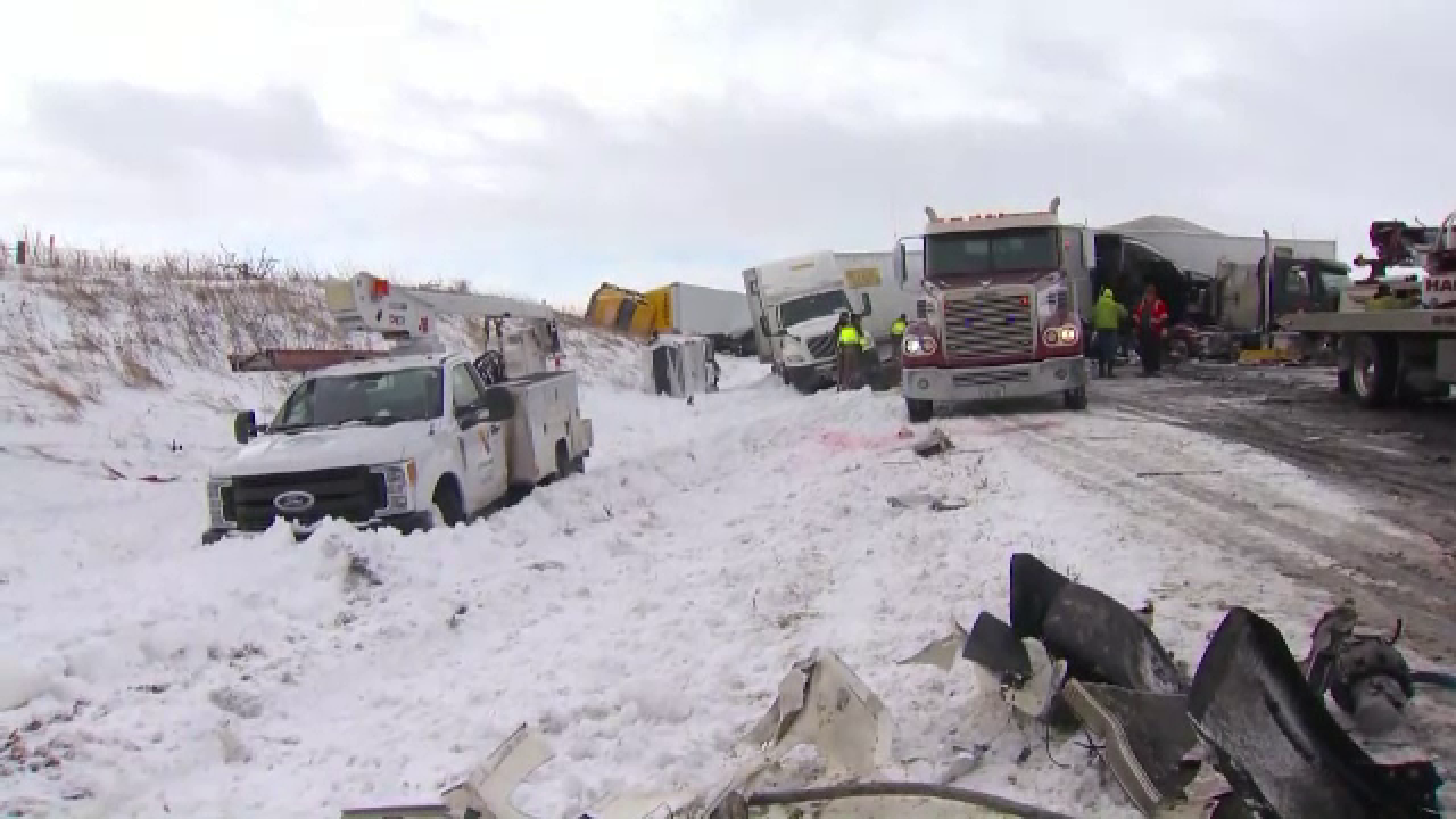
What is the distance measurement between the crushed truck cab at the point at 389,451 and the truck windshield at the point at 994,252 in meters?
6.65

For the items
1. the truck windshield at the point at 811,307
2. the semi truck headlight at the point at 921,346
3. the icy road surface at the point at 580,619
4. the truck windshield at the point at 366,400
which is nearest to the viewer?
the icy road surface at the point at 580,619

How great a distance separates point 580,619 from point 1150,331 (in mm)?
18285

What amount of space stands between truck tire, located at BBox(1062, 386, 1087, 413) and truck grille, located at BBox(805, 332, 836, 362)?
35.7ft

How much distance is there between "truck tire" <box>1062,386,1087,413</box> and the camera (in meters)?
15.7

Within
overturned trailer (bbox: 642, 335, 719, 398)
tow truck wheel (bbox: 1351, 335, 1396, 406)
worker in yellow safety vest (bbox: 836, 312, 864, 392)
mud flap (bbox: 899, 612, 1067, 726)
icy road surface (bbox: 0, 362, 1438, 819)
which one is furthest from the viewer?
overturned trailer (bbox: 642, 335, 719, 398)

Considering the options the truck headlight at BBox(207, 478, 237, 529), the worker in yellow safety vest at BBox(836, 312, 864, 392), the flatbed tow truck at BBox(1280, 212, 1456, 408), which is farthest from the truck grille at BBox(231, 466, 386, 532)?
the worker in yellow safety vest at BBox(836, 312, 864, 392)

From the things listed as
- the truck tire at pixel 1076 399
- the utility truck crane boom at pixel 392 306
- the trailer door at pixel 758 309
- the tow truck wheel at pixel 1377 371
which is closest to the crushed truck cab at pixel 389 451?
the utility truck crane boom at pixel 392 306

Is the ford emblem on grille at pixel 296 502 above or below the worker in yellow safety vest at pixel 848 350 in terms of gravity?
below

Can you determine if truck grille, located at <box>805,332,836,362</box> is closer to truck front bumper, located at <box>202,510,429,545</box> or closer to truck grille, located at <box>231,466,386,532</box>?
truck front bumper, located at <box>202,510,429,545</box>

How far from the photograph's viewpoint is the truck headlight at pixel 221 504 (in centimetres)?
948

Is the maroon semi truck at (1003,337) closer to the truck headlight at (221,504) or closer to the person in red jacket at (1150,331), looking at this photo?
the person in red jacket at (1150,331)

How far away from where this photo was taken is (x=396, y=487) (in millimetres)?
9336

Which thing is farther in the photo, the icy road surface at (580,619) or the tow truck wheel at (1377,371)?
the tow truck wheel at (1377,371)

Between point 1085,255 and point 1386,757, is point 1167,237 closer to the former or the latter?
point 1085,255
